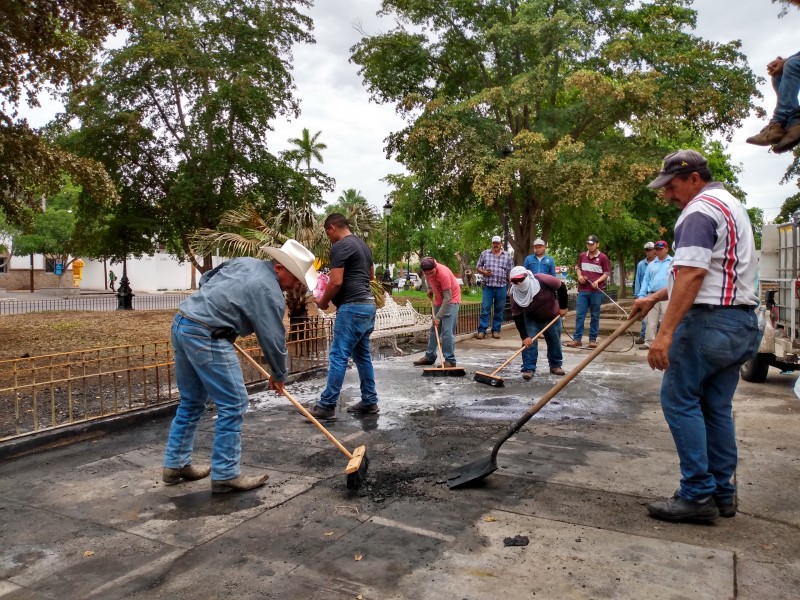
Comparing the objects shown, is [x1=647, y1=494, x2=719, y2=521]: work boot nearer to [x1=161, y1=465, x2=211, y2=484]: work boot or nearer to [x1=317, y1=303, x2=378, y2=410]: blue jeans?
[x1=161, y1=465, x2=211, y2=484]: work boot

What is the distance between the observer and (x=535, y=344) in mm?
8453

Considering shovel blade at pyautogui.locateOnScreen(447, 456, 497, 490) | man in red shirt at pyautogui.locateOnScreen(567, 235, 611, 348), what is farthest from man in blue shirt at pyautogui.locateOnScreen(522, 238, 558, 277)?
shovel blade at pyautogui.locateOnScreen(447, 456, 497, 490)

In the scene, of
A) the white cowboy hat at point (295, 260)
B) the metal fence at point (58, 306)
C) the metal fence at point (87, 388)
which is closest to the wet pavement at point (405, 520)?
the metal fence at point (87, 388)

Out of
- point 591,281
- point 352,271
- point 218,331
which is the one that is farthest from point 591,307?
point 218,331

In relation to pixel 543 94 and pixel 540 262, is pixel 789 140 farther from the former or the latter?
pixel 543 94

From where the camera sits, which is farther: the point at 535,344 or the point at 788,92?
the point at 535,344

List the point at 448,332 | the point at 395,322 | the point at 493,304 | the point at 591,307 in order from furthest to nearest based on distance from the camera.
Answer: the point at 493,304 → the point at 395,322 → the point at 591,307 → the point at 448,332

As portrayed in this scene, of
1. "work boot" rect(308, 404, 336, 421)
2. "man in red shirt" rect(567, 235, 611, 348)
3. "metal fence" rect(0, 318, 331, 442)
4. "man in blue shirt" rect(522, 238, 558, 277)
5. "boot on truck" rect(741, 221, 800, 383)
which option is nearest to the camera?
"metal fence" rect(0, 318, 331, 442)

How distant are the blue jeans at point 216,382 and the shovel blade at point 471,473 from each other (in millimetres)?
1368

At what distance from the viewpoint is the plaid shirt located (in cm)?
1204

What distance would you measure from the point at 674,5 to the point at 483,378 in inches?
630

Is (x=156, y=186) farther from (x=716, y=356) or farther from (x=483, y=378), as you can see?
(x=716, y=356)

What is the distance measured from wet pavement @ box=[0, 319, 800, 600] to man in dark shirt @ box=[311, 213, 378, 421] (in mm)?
353

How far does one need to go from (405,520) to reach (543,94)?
15.8 meters
